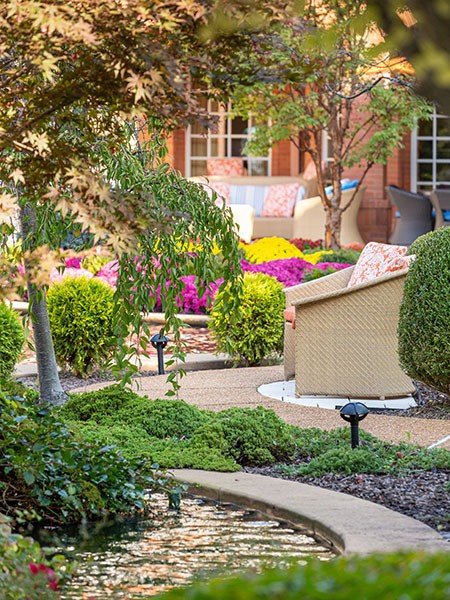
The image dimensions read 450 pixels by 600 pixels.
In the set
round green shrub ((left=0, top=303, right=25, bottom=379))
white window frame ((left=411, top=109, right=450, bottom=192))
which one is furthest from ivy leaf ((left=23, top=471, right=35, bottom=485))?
white window frame ((left=411, top=109, right=450, bottom=192))

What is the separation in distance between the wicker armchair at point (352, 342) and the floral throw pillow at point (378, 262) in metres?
0.21

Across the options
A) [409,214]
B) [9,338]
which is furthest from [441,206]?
[9,338]

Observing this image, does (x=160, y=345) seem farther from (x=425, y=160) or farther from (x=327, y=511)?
(x=425, y=160)

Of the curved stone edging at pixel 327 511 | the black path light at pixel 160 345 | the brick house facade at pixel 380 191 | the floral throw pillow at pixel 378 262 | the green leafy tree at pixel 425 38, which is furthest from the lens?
the brick house facade at pixel 380 191

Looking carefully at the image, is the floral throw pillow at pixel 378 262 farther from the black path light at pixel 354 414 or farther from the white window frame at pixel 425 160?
the white window frame at pixel 425 160

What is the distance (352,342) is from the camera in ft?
25.0

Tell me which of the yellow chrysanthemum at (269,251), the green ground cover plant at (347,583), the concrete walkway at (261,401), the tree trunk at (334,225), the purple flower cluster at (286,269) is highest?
the tree trunk at (334,225)

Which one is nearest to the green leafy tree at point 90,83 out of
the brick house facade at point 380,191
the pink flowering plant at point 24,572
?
the pink flowering plant at point 24,572

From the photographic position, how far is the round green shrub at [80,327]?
29.0ft

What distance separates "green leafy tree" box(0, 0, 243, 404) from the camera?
3.32m

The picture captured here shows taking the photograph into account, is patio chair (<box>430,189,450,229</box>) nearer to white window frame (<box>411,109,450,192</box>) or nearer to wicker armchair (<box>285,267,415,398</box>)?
white window frame (<box>411,109,450,192</box>)

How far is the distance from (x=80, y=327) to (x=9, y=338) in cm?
68

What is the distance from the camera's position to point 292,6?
338cm

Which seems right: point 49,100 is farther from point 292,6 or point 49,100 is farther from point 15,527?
point 15,527
